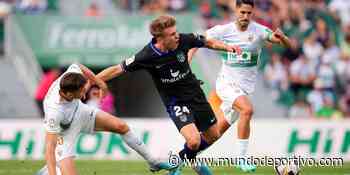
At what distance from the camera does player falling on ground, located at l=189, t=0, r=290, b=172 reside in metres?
15.6

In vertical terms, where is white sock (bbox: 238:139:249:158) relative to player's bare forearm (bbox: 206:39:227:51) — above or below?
below

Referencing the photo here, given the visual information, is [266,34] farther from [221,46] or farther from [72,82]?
[72,82]

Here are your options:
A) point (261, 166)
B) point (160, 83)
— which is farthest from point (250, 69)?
point (160, 83)

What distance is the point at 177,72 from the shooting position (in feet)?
43.9

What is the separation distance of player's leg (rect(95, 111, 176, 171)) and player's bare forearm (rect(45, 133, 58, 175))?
0.86 metres

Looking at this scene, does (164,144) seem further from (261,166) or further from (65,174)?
(65,174)

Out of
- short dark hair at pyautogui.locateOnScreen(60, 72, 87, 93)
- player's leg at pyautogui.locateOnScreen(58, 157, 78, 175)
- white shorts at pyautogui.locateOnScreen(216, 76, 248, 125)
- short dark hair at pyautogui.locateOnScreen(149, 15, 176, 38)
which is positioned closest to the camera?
short dark hair at pyautogui.locateOnScreen(60, 72, 87, 93)

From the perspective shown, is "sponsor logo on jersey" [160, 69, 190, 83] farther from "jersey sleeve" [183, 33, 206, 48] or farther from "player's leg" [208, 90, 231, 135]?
"player's leg" [208, 90, 231, 135]

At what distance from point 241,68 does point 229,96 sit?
1.57 ft

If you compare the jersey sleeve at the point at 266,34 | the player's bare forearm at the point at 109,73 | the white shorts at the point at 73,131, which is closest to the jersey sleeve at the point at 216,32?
the jersey sleeve at the point at 266,34

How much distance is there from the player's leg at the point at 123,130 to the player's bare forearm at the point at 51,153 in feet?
2.83

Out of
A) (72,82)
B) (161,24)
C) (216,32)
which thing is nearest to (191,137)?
(161,24)

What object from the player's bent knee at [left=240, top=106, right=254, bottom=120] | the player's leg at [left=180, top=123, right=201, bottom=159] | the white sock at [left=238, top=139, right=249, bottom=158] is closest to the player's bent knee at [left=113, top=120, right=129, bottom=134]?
the player's leg at [left=180, top=123, right=201, bottom=159]

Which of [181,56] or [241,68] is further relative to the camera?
[241,68]
